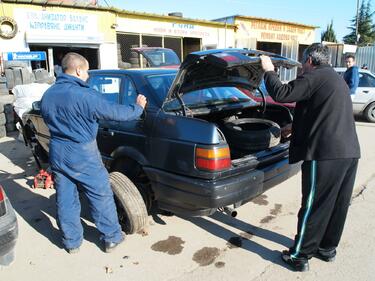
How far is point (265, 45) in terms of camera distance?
2322 cm

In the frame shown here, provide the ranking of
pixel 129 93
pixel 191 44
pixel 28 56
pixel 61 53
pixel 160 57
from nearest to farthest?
1. pixel 129 93
2. pixel 160 57
3. pixel 28 56
4. pixel 61 53
5. pixel 191 44

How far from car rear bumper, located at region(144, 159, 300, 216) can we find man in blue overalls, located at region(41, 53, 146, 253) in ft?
1.61

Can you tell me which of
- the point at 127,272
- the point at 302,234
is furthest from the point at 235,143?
the point at 127,272

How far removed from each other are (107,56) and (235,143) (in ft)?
37.2

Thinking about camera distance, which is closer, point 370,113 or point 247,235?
point 247,235

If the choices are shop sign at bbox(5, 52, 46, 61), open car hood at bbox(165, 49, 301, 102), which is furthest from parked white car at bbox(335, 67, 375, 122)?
shop sign at bbox(5, 52, 46, 61)

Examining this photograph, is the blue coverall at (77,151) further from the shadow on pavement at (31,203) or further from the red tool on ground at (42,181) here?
the red tool on ground at (42,181)

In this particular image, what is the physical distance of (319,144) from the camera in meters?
2.70

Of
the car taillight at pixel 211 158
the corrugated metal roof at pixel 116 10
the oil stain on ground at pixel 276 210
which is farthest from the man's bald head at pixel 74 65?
the corrugated metal roof at pixel 116 10

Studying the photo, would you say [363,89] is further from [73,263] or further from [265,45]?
[265,45]

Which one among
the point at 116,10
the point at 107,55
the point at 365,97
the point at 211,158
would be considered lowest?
the point at 365,97

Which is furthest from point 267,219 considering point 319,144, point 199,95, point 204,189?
point 199,95

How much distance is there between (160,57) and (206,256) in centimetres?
689

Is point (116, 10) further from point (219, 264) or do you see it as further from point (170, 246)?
point (219, 264)
